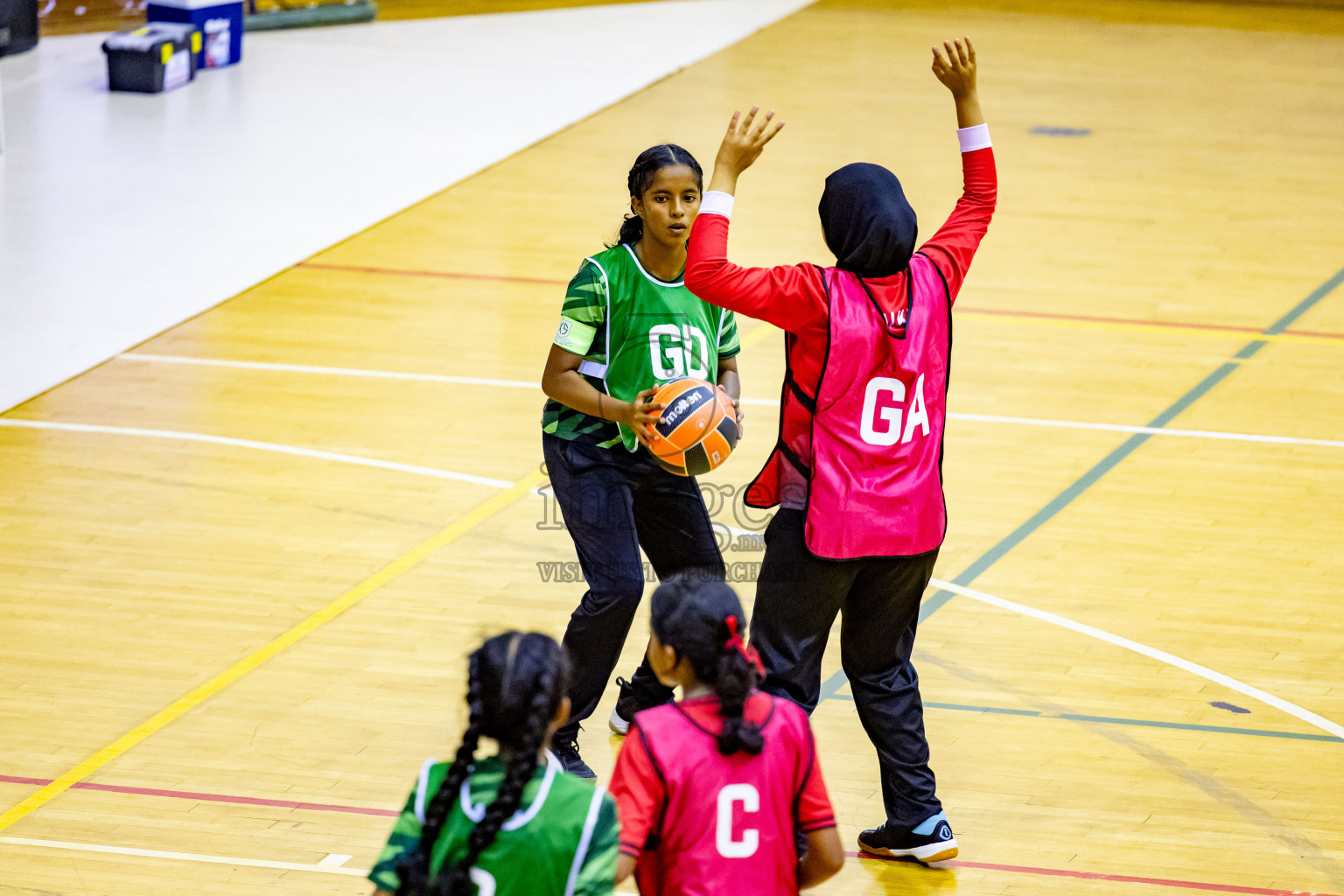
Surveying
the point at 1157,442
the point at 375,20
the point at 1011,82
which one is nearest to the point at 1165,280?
the point at 1157,442

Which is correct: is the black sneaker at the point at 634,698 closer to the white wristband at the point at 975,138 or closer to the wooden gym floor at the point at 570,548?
the wooden gym floor at the point at 570,548

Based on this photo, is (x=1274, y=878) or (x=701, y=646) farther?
(x=1274, y=878)

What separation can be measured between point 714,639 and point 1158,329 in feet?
23.8

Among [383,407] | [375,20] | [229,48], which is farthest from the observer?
[375,20]

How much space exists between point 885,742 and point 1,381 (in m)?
6.01

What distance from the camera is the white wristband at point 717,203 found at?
4.00 metres

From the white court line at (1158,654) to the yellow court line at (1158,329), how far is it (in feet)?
11.7

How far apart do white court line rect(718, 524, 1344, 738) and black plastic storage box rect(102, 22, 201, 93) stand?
11.0 meters

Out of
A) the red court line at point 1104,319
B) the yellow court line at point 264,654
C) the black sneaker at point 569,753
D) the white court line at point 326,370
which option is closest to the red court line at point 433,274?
the white court line at point 326,370

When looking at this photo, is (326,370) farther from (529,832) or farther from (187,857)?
(529,832)

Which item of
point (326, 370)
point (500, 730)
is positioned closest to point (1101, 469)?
point (326, 370)

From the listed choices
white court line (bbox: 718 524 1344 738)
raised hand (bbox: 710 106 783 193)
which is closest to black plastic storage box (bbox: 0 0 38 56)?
white court line (bbox: 718 524 1344 738)

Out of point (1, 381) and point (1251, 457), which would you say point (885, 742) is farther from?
point (1, 381)

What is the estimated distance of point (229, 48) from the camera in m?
16.6
